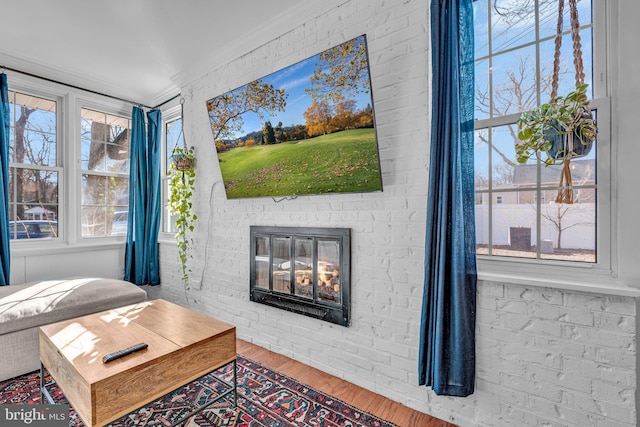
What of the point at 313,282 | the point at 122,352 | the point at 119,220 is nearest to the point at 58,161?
the point at 119,220

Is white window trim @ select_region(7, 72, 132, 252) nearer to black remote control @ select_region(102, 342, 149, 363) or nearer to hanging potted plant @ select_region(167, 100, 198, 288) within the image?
hanging potted plant @ select_region(167, 100, 198, 288)

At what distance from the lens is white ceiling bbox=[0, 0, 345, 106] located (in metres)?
2.12

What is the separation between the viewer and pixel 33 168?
120 inches

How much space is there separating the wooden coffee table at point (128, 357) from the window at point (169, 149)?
1.82 m

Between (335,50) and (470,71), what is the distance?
827mm

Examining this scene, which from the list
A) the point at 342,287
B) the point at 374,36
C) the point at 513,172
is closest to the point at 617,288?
the point at 513,172

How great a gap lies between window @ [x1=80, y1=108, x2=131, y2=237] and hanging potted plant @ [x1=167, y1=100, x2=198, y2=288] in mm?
982

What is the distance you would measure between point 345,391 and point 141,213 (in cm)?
304

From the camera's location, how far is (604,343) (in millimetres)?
1269

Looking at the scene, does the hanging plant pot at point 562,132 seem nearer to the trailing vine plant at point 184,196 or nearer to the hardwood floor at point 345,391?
the hardwood floor at point 345,391

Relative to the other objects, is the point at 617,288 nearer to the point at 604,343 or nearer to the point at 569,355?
the point at 604,343

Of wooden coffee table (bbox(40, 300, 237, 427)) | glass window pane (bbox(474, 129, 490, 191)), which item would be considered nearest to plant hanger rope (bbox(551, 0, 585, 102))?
glass window pane (bbox(474, 129, 490, 191))

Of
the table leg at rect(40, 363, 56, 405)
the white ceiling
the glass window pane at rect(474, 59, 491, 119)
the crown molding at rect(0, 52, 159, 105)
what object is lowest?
the table leg at rect(40, 363, 56, 405)

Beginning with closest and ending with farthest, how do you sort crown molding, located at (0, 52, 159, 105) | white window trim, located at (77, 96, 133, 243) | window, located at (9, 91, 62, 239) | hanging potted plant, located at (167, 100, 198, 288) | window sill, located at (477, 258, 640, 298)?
window sill, located at (477, 258, 640, 298), crown molding, located at (0, 52, 159, 105), window, located at (9, 91, 62, 239), hanging potted plant, located at (167, 100, 198, 288), white window trim, located at (77, 96, 133, 243)
